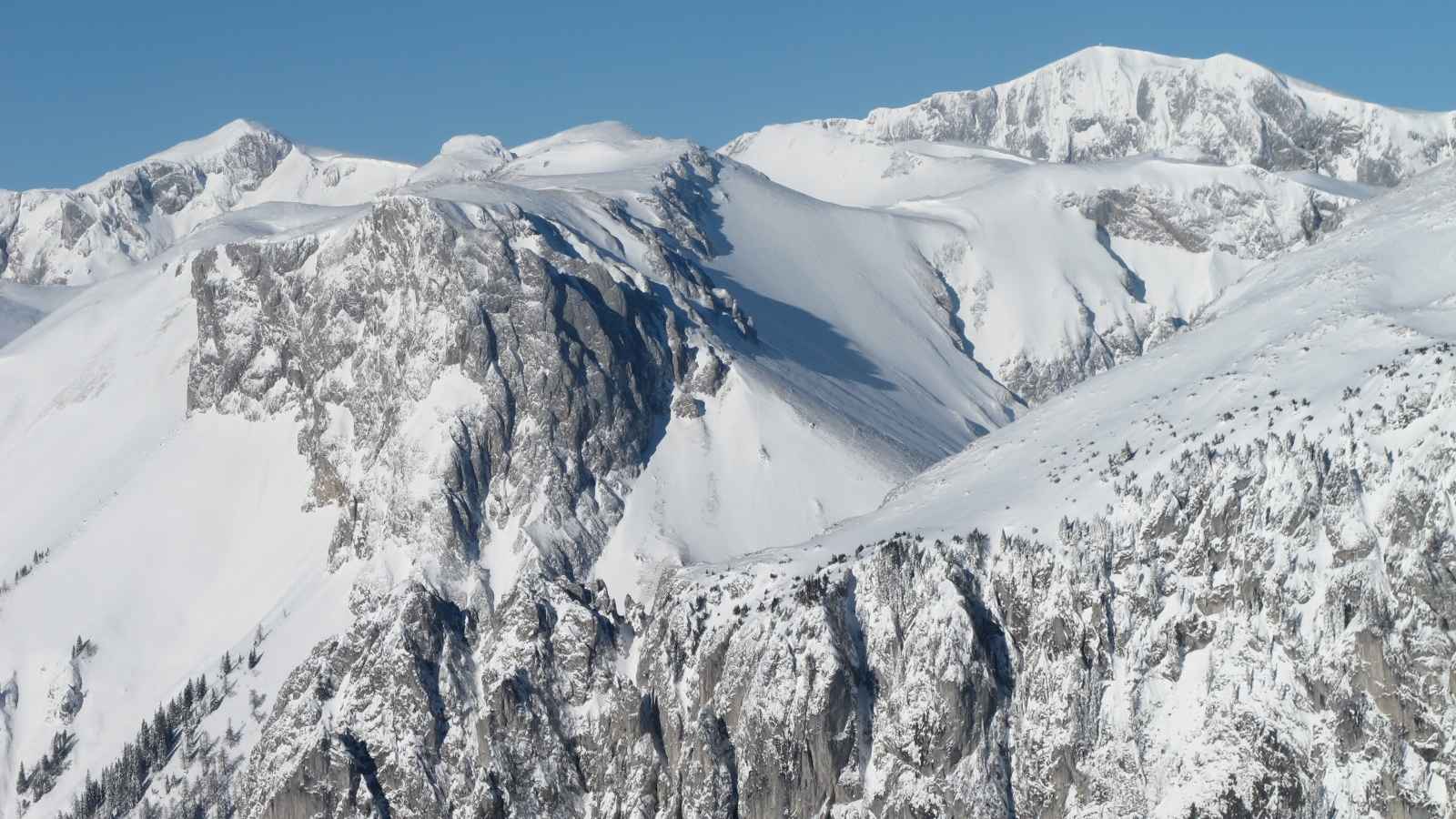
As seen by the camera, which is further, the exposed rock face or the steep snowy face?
the steep snowy face

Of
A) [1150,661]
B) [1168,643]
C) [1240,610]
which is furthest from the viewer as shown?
[1150,661]

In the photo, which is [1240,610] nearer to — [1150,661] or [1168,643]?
[1168,643]

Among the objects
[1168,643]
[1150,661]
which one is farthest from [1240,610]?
[1150,661]

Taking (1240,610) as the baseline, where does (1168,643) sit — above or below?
below

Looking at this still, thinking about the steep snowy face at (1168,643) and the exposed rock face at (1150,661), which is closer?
the exposed rock face at (1150,661)

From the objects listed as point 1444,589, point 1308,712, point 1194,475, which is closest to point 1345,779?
point 1308,712

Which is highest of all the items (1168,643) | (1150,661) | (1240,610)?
(1240,610)

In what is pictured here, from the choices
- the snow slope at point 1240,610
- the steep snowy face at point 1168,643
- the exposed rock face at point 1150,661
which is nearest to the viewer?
the snow slope at point 1240,610

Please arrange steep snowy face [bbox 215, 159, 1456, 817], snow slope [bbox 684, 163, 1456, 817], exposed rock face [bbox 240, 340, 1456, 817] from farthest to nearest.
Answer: steep snowy face [bbox 215, 159, 1456, 817]
exposed rock face [bbox 240, 340, 1456, 817]
snow slope [bbox 684, 163, 1456, 817]

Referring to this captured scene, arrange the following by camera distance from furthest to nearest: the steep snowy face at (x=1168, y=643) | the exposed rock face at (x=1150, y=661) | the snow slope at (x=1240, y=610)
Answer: the steep snowy face at (x=1168, y=643) < the exposed rock face at (x=1150, y=661) < the snow slope at (x=1240, y=610)

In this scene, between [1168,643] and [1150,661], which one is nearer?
[1168,643]

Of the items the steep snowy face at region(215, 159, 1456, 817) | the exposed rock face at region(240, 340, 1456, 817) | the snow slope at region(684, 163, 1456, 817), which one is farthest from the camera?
the steep snowy face at region(215, 159, 1456, 817)

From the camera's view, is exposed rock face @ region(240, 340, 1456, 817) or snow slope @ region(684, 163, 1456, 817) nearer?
snow slope @ region(684, 163, 1456, 817)

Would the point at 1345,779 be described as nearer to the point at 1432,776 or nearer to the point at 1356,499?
the point at 1432,776
